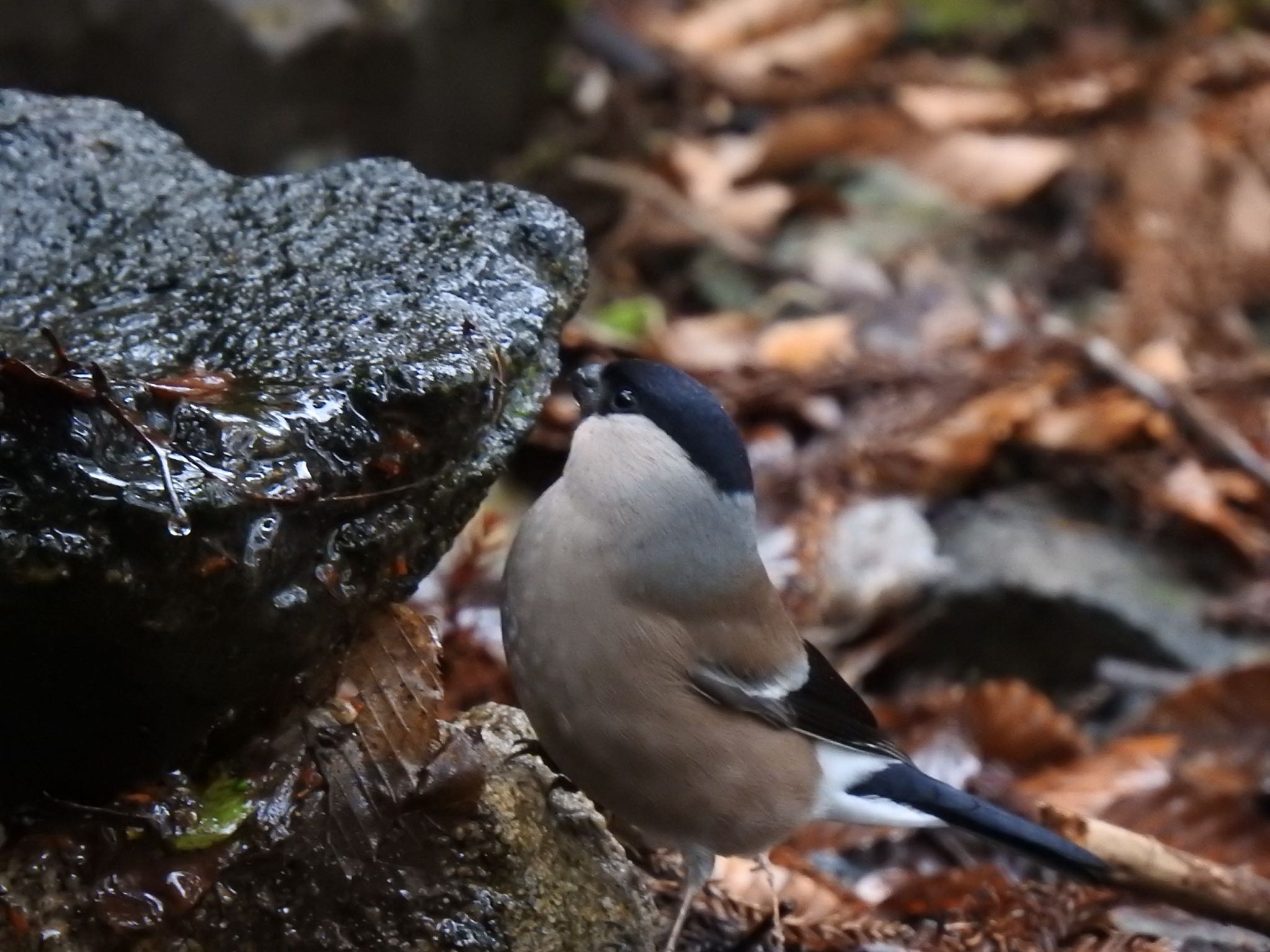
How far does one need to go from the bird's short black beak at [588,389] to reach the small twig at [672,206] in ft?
12.6

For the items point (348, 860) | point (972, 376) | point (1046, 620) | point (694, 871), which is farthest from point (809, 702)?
point (972, 376)

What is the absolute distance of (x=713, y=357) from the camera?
19.0 ft

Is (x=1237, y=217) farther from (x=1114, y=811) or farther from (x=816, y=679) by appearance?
(x=816, y=679)

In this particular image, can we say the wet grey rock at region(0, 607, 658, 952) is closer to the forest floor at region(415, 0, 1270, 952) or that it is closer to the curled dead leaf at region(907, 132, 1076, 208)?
the forest floor at region(415, 0, 1270, 952)

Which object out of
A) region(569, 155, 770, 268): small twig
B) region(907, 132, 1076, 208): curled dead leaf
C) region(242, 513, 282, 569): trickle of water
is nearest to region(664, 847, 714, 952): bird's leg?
region(242, 513, 282, 569): trickle of water

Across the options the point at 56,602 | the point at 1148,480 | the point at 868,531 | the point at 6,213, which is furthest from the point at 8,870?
the point at 1148,480

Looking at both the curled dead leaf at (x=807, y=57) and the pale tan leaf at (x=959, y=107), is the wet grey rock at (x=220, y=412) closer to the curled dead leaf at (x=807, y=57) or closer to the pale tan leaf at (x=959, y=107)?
the pale tan leaf at (x=959, y=107)

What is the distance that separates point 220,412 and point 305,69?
12.4 feet

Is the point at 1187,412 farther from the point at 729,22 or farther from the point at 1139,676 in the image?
the point at 729,22

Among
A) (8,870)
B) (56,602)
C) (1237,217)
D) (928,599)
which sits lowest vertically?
(928,599)

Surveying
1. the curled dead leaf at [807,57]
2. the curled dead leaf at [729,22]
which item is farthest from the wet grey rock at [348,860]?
the curled dead leaf at [729,22]

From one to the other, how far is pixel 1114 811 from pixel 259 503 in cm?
267

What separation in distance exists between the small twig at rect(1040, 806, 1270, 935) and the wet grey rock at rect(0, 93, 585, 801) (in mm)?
1408

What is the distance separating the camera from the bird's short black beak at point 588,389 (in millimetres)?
2914
